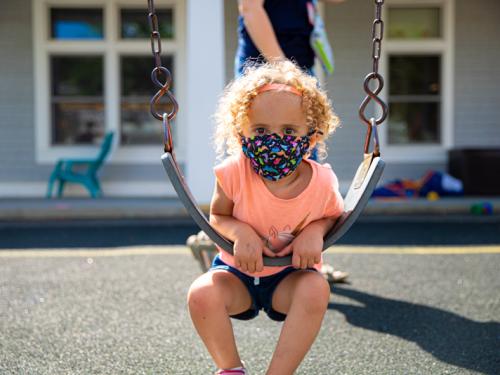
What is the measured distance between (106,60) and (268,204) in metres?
7.50

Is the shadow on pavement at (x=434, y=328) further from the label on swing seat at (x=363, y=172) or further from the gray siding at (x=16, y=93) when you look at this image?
the gray siding at (x=16, y=93)

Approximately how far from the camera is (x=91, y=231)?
642 cm

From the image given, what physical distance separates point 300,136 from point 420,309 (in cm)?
162

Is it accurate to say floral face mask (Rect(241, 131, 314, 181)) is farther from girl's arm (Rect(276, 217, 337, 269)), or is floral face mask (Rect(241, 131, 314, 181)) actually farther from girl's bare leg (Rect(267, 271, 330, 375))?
girl's bare leg (Rect(267, 271, 330, 375))

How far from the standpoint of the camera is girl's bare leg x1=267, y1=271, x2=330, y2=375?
2.05m

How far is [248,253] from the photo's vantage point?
6.90 ft

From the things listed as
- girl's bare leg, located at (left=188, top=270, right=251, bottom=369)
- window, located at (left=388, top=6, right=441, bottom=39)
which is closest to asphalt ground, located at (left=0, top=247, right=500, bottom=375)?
girl's bare leg, located at (left=188, top=270, right=251, bottom=369)

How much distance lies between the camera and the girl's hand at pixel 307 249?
2113 mm

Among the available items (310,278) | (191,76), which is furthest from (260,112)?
(191,76)

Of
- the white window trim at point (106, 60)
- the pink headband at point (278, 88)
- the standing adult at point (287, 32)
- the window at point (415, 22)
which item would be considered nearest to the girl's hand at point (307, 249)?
the pink headband at point (278, 88)

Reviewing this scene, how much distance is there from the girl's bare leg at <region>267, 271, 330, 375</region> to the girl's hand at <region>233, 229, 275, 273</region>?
0.14 m

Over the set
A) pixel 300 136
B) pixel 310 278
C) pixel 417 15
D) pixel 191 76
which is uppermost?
pixel 417 15

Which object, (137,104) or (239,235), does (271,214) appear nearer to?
(239,235)

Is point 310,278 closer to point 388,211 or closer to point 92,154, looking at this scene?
point 388,211
